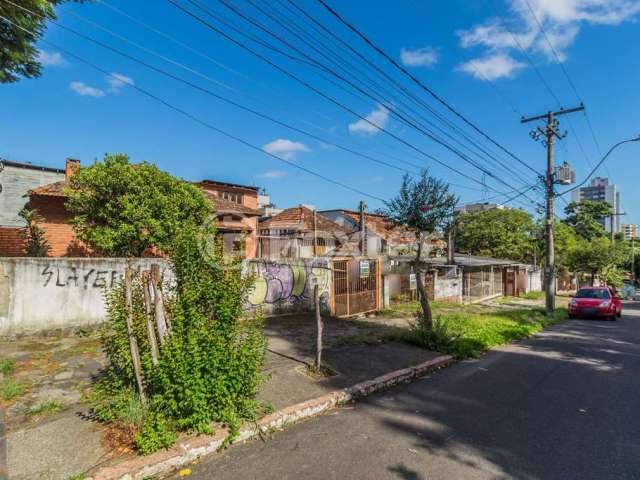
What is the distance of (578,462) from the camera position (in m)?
3.74

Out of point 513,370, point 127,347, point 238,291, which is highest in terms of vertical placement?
point 238,291

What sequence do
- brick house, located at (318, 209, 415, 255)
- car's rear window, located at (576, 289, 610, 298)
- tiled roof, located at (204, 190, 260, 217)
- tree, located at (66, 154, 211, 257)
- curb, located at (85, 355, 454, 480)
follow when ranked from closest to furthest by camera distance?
curb, located at (85, 355, 454, 480), tree, located at (66, 154, 211, 257), car's rear window, located at (576, 289, 610, 298), tiled roof, located at (204, 190, 260, 217), brick house, located at (318, 209, 415, 255)

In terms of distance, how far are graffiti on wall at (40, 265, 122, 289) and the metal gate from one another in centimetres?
678

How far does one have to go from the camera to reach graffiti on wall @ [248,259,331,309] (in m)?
11.5

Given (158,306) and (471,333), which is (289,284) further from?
(158,306)

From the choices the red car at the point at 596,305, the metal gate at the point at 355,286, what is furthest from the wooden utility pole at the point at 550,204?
the metal gate at the point at 355,286

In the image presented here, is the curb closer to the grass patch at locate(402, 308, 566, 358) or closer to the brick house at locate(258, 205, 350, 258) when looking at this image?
the grass patch at locate(402, 308, 566, 358)

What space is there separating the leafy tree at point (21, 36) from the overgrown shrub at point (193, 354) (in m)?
7.53

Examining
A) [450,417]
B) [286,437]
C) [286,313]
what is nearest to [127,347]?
[286,437]

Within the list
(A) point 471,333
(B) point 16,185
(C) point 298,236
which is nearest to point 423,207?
(A) point 471,333

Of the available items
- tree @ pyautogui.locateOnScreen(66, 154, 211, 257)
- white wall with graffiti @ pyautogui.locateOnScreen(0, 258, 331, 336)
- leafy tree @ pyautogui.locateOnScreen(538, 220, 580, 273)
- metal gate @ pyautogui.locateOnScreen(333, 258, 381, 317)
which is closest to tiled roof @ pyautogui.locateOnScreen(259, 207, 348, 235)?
metal gate @ pyautogui.locateOnScreen(333, 258, 381, 317)

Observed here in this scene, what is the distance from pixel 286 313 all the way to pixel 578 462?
9309 millimetres

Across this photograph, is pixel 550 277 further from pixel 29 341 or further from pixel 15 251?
pixel 15 251

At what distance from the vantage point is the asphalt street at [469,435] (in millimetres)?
3559
